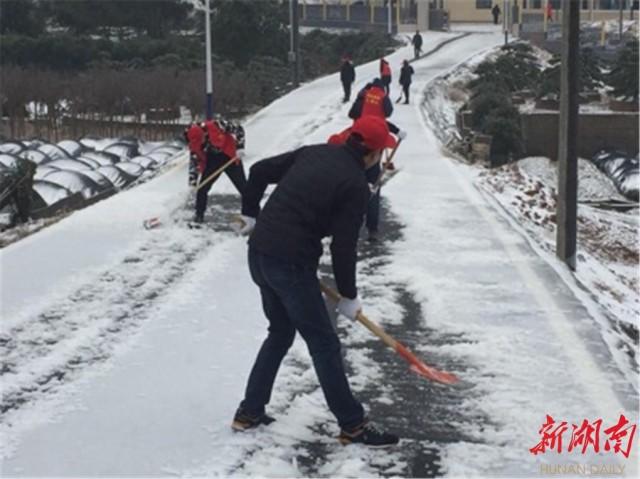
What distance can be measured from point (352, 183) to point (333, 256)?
376 mm

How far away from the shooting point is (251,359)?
734 centimetres

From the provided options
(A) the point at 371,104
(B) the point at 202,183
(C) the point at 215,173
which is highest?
(A) the point at 371,104

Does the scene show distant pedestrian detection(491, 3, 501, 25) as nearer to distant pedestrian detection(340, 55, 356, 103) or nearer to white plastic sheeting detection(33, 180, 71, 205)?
distant pedestrian detection(340, 55, 356, 103)

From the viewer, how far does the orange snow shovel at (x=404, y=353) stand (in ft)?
19.2

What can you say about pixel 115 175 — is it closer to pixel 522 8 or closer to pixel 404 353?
pixel 404 353

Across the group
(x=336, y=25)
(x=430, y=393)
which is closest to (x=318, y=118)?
(x=430, y=393)

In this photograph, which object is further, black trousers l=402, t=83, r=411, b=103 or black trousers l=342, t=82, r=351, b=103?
black trousers l=402, t=83, r=411, b=103

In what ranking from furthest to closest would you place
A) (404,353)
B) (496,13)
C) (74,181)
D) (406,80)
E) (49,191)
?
(496,13) → (406,80) → (74,181) → (49,191) → (404,353)

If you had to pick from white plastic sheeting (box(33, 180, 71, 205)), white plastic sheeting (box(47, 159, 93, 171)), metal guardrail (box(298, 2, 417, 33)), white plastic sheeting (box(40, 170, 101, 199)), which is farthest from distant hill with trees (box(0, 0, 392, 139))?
white plastic sheeting (box(33, 180, 71, 205))

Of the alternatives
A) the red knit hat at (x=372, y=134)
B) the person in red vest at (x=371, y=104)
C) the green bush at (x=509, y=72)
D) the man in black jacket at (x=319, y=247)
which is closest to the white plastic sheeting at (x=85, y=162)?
the person in red vest at (x=371, y=104)

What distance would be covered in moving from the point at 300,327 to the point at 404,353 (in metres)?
0.86

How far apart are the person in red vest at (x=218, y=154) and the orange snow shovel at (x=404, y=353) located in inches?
235

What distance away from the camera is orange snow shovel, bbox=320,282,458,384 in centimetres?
585

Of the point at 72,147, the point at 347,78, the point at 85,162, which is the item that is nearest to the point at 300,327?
the point at 85,162
